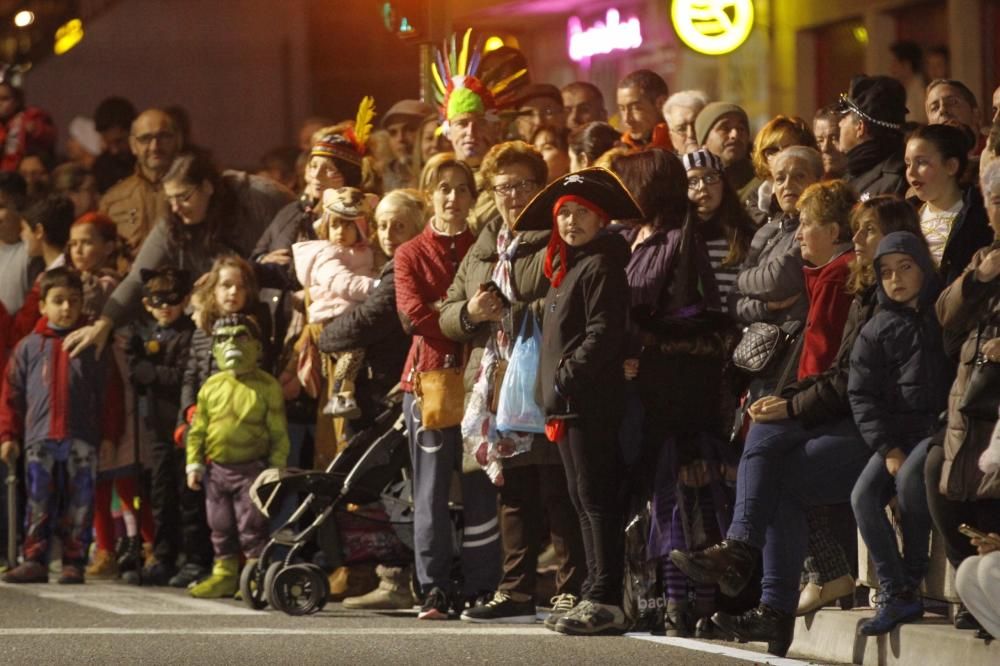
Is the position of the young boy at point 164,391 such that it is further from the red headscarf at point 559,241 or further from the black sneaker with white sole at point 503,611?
the red headscarf at point 559,241

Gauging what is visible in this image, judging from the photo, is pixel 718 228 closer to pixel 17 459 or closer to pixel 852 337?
pixel 852 337

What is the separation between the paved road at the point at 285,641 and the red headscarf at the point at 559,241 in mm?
1644

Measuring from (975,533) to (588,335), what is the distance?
103 inches

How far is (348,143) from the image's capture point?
14938 millimetres

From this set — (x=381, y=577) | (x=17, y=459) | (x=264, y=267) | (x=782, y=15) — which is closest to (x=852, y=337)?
(x=381, y=577)

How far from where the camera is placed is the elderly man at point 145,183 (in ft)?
55.2

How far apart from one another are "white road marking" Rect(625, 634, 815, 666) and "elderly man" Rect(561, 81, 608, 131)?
16.2 feet

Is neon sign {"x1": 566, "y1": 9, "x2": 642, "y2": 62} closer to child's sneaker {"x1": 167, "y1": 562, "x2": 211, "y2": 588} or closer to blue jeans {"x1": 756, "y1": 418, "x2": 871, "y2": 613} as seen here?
child's sneaker {"x1": 167, "y1": 562, "x2": 211, "y2": 588}

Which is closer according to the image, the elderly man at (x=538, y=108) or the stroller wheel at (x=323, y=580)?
the stroller wheel at (x=323, y=580)

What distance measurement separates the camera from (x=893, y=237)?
34.3 feet

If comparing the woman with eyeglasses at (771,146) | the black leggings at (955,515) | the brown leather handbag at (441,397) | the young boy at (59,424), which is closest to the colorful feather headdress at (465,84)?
the brown leather handbag at (441,397)

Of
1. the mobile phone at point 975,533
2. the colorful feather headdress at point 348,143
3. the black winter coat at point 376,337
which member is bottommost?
the mobile phone at point 975,533

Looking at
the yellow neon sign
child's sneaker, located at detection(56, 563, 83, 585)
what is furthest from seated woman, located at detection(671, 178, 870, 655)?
the yellow neon sign

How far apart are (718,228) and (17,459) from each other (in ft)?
18.7
